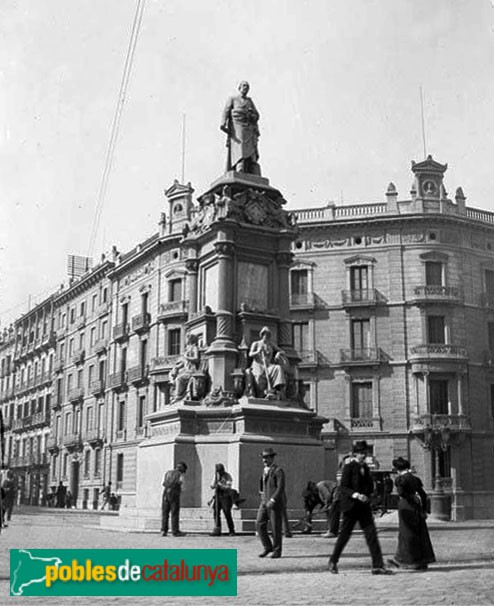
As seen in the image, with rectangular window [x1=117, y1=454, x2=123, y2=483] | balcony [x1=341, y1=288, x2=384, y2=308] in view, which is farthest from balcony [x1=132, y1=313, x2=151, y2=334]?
balcony [x1=341, y1=288, x2=384, y2=308]

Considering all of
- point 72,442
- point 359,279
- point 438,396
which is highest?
point 359,279

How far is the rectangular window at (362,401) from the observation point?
147 feet

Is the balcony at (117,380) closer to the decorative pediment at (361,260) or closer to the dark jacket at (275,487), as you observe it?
the decorative pediment at (361,260)

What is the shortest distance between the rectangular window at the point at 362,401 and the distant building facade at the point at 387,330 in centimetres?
6

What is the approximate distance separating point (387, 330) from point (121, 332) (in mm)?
18485

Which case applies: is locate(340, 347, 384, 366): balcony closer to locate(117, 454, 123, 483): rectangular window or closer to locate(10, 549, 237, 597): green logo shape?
locate(117, 454, 123, 483): rectangular window

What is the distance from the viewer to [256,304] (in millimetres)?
19391

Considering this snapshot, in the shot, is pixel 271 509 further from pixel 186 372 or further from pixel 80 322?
pixel 80 322

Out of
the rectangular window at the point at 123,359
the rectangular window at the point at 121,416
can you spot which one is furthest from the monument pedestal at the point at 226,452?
the rectangular window at the point at 123,359

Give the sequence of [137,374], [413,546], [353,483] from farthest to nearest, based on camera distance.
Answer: [137,374], [413,546], [353,483]

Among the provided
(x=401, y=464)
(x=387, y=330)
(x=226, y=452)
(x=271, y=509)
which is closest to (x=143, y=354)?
(x=387, y=330)

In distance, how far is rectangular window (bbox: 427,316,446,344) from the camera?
45.1 metres

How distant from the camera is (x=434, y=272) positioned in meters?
45.9

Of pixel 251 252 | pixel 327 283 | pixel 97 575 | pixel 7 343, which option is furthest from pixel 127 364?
pixel 97 575
